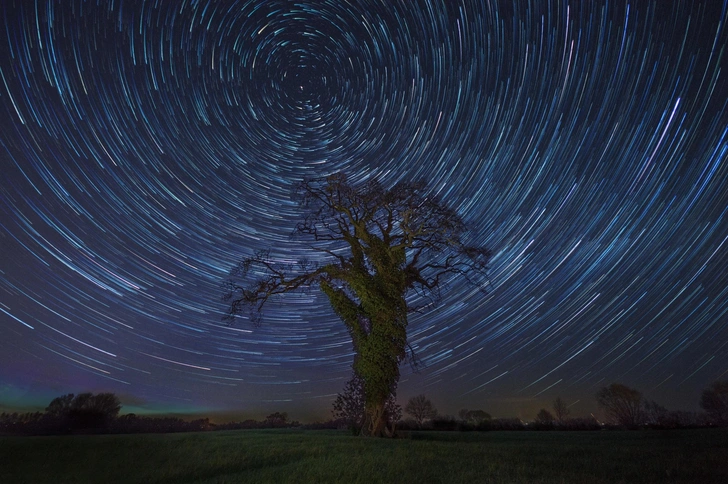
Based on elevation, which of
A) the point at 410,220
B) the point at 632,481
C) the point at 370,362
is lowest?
the point at 632,481

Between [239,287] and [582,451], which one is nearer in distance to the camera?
[582,451]

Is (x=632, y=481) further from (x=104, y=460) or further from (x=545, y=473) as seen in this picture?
(x=104, y=460)

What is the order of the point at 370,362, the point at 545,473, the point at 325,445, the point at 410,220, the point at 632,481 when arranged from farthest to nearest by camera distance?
1. the point at 410,220
2. the point at 370,362
3. the point at 325,445
4. the point at 545,473
5. the point at 632,481

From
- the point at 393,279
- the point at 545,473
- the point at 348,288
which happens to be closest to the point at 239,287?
the point at 348,288

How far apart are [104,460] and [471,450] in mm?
8992

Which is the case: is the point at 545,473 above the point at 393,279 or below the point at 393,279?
below

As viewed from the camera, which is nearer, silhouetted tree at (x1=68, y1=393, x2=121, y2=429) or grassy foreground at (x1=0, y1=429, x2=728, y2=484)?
grassy foreground at (x1=0, y1=429, x2=728, y2=484)

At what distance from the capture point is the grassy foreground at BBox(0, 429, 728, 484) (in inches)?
270

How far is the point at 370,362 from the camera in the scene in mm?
17469

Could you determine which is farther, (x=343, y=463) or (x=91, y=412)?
(x=91, y=412)

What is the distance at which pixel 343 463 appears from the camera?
8.39 metres

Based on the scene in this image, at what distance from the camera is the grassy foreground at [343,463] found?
6.86 metres

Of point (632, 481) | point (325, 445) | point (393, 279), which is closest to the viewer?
point (632, 481)

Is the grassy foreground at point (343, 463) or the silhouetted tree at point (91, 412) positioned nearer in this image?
the grassy foreground at point (343, 463)
